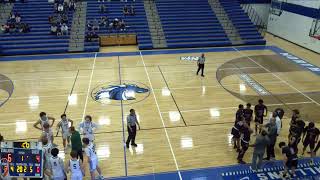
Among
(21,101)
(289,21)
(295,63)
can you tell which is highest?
(289,21)

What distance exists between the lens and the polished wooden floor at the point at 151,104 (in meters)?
9.67

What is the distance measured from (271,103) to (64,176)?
9.64 m

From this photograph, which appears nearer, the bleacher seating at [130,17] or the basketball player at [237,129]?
the basketball player at [237,129]

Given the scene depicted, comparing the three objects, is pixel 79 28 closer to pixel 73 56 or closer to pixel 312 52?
pixel 73 56

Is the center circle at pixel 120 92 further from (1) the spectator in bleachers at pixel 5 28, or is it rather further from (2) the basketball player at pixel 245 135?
(1) the spectator in bleachers at pixel 5 28

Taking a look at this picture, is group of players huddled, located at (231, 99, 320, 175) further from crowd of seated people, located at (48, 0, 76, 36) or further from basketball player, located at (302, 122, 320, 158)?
crowd of seated people, located at (48, 0, 76, 36)

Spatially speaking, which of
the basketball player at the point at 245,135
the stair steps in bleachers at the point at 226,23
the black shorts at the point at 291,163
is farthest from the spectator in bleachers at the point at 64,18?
the black shorts at the point at 291,163

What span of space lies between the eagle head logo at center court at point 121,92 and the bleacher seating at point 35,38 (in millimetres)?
7451

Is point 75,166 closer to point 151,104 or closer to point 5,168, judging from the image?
point 5,168

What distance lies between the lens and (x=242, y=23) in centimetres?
2589

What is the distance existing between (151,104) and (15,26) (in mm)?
15144

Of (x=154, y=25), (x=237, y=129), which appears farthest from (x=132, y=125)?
(x=154, y=25)

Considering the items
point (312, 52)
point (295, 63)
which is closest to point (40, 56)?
point (295, 63)

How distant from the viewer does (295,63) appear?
19.3 meters
